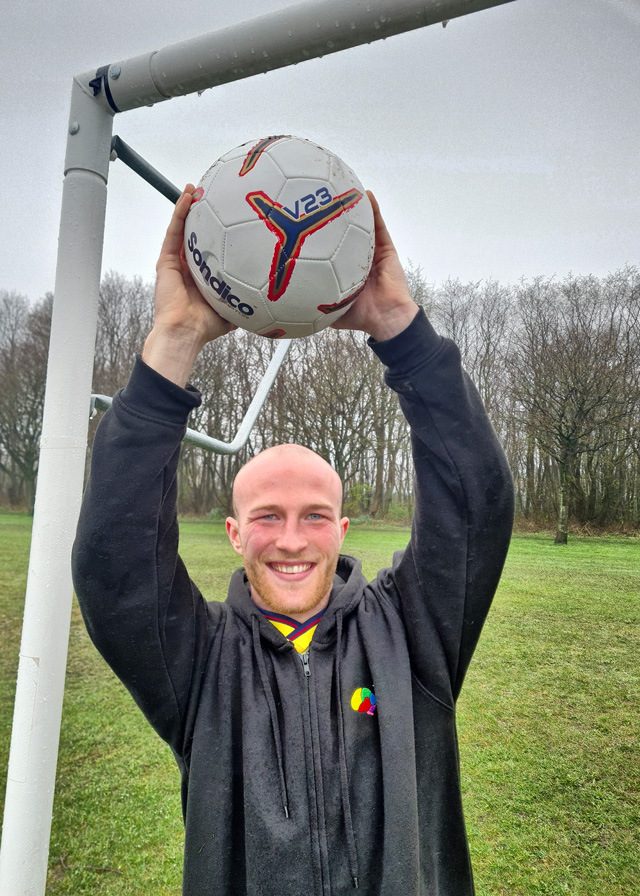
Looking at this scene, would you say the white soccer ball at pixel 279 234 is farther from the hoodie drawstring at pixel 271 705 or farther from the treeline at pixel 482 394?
the treeline at pixel 482 394

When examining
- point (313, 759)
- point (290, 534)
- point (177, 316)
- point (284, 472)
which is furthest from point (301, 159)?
point (313, 759)

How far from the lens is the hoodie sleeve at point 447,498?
970mm

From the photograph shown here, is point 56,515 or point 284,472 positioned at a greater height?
point 284,472

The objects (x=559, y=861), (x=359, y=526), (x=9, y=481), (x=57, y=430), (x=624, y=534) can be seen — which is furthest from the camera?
(x=359, y=526)

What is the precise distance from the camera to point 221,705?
3.30 feet

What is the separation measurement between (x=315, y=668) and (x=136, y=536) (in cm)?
44

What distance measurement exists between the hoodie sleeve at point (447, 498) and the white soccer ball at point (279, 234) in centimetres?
17

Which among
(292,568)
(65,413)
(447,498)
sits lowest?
(292,568)

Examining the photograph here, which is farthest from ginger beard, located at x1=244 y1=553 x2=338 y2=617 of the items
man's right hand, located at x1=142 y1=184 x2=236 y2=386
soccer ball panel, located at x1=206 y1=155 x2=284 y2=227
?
soccer ball panel, located at x1=206 y1=155 x2=284 y2=227

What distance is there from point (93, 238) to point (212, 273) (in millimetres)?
477

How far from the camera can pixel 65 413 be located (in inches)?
49.2

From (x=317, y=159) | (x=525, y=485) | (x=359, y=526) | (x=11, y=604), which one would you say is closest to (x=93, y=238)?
(x=317, y=159)

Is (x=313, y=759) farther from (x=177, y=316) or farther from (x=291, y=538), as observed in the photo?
(x=177, y=316)

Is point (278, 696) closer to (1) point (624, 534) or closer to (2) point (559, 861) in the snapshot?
(2) point (559, 861)
